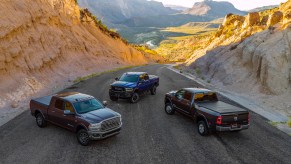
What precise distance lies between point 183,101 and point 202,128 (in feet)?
7.95

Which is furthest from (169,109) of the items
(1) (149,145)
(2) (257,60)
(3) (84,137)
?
(2) (257,60)

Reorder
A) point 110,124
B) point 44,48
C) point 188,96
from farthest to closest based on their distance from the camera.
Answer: point 44,48 < point 188,96 < point 110,124

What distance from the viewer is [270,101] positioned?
19.7 metres

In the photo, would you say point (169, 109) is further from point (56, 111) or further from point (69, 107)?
point (56, 111)

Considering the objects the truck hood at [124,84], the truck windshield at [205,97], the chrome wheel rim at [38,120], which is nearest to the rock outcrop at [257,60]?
the truck windshield at [205,97]

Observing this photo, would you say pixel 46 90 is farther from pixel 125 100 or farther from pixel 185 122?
pixel 185 122

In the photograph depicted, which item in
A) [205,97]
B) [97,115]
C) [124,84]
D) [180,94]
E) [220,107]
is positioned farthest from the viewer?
[124,84]

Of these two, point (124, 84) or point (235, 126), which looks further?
point (124, 84)

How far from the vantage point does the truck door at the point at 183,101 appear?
14577 mm

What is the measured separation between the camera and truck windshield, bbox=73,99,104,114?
40.5 feet

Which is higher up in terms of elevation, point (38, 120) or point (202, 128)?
point (38, 120)

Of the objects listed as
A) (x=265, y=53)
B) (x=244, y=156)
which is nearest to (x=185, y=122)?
(x=244, y=156)

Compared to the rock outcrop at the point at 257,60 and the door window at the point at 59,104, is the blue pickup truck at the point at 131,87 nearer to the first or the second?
the door window at the point at 59,104

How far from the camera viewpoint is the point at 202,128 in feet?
42.7
